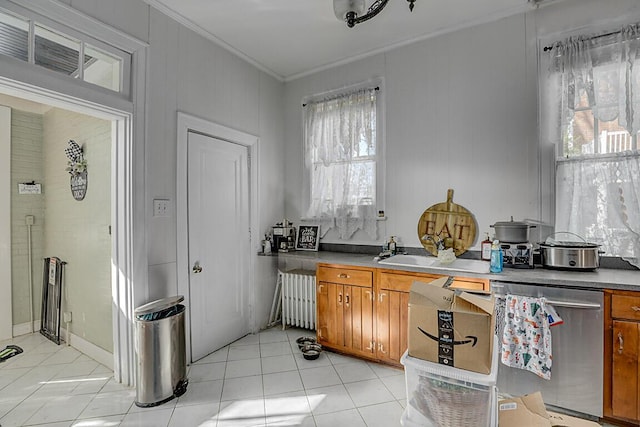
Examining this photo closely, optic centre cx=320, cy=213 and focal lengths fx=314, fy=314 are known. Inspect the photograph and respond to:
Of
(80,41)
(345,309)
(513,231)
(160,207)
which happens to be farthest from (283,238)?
(80,41)

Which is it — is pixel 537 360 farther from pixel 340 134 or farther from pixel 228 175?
pixel 228 175

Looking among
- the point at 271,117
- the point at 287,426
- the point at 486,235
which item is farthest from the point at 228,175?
the point at 486,235

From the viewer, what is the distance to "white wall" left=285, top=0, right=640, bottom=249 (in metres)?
2.62

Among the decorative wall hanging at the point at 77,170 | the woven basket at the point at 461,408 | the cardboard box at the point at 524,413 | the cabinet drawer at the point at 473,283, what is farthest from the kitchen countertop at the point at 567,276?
the decorative wall hanging at the point at 77,170

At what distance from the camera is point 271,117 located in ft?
12.6

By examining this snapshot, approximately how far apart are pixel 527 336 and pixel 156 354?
2.55 m

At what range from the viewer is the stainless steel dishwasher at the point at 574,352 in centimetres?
199

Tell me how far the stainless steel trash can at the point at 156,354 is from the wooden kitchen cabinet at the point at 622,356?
9.52ft

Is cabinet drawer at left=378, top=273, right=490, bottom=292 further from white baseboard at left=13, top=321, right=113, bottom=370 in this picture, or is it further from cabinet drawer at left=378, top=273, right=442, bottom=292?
white baseboard at left=13, top=321, right=113, bottom=370

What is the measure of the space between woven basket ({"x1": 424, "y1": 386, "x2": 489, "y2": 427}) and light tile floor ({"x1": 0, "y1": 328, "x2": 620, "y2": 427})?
3.11 feet

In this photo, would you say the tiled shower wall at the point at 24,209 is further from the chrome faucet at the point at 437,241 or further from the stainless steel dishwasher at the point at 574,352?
the stainless steel dishwasher at the point at 574,352

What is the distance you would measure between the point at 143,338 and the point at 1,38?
199cm

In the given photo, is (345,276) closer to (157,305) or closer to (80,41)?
(157,305)

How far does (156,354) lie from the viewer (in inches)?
88.1
